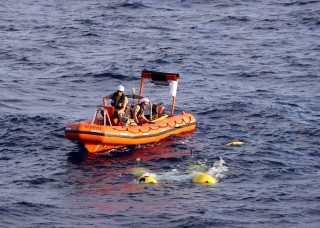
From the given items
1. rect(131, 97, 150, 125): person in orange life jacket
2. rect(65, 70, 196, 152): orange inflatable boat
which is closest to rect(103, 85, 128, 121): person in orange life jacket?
rect(65, 70, 196, 152): orange inflatable boat

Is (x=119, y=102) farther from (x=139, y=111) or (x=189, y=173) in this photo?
(x=189, y=173)

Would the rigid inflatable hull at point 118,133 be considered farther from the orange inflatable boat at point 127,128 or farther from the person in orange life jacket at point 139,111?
the person in orange life jacket at point 139,111

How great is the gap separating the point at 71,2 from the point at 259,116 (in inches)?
1175

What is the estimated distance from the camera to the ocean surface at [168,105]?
72.5 ft

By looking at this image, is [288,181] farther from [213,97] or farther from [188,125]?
[213,97]

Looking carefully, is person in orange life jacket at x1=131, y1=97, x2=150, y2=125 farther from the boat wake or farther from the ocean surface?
the boat wake

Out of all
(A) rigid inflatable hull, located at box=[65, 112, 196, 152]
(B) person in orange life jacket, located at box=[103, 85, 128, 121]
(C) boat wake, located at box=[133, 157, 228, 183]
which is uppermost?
(B) person in orange life jacket, located at box=[103, 85, 128, 121]

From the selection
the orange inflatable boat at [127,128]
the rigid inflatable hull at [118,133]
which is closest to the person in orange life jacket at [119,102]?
the orange inflatable boat at [127,128]

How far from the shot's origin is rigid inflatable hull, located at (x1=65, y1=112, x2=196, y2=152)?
26634 mm

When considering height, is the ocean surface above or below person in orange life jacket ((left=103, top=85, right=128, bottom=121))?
below

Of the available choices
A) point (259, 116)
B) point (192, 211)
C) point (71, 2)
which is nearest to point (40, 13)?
point (71, 2)

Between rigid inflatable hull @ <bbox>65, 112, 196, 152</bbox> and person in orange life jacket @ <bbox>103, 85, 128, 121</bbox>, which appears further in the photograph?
person in orange life jacket @ <bbox>103, 85, 128, 121</bbox>

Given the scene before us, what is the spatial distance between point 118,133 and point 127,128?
1.87 feet

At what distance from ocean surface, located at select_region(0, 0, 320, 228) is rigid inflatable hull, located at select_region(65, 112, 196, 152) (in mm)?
381
